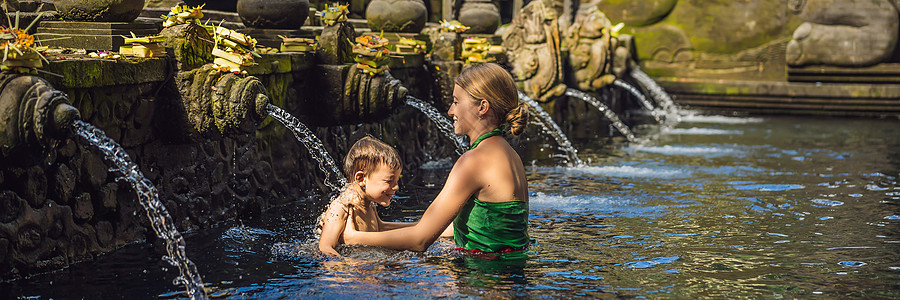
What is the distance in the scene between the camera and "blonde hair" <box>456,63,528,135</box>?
175 inches

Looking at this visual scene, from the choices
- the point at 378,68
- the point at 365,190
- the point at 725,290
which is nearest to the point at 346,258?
the point at 365,190

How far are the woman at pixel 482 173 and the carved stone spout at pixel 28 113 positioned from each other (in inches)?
57.9

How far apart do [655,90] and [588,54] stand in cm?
392

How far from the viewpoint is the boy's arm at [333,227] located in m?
4.76

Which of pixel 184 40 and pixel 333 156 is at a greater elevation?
pixel 184 40

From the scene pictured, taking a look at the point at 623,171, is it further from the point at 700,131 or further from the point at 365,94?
the point at 700,131

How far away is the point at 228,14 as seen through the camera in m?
9.51

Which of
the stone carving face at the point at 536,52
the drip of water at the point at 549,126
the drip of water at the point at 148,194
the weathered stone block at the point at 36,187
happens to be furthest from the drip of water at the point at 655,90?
the weathered stone block at the point at 36,187

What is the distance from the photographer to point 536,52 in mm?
13062

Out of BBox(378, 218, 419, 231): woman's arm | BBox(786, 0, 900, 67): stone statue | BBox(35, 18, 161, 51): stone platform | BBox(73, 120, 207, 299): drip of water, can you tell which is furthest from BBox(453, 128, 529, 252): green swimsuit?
BBox(786, 0, 900, 67): stone statue

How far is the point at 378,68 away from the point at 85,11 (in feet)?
7.87

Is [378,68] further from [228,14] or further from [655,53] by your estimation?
[655,53]

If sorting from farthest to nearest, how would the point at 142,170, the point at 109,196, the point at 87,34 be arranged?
the point at 87,34
the point at 142,170
the point at 109,196

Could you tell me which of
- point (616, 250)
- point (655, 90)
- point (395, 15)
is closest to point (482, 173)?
point (616, 250)
